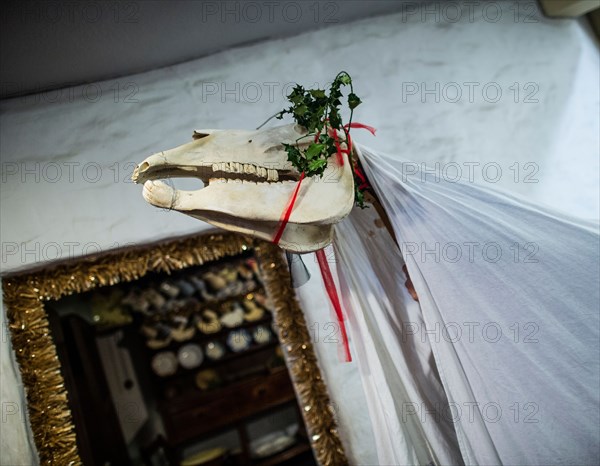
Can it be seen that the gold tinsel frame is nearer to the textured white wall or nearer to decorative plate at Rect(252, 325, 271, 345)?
the textured white wall

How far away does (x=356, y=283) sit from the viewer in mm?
1679

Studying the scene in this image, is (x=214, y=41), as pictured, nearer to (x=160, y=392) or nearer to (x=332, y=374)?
(x=332, y=374)

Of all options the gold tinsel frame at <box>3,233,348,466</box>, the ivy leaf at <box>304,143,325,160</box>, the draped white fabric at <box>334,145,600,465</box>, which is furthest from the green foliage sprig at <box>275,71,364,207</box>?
the gold tinsel frame at <box>3,233,348,466</box>

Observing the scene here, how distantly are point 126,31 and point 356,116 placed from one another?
3.93ft

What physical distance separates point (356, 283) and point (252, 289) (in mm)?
2413

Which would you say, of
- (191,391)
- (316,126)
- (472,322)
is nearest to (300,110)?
(316,126)

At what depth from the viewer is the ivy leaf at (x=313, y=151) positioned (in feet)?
4.52

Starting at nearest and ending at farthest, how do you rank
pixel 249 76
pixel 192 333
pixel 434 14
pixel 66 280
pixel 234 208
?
pixel 234 208 < pixel 66 280 < pixel 249 76 < pixel 434 14 < pixel 192 333

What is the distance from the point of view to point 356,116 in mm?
2693

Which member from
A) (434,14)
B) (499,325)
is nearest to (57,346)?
(499,325)

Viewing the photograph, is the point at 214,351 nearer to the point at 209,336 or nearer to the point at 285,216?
the point at 209,336

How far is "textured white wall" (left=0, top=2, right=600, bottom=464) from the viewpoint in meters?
2.34

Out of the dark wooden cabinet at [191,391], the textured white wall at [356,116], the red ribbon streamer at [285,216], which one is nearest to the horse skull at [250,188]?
the red ribbon streamer at [285,216]

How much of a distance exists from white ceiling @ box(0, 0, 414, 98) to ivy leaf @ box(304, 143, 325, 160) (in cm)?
125
